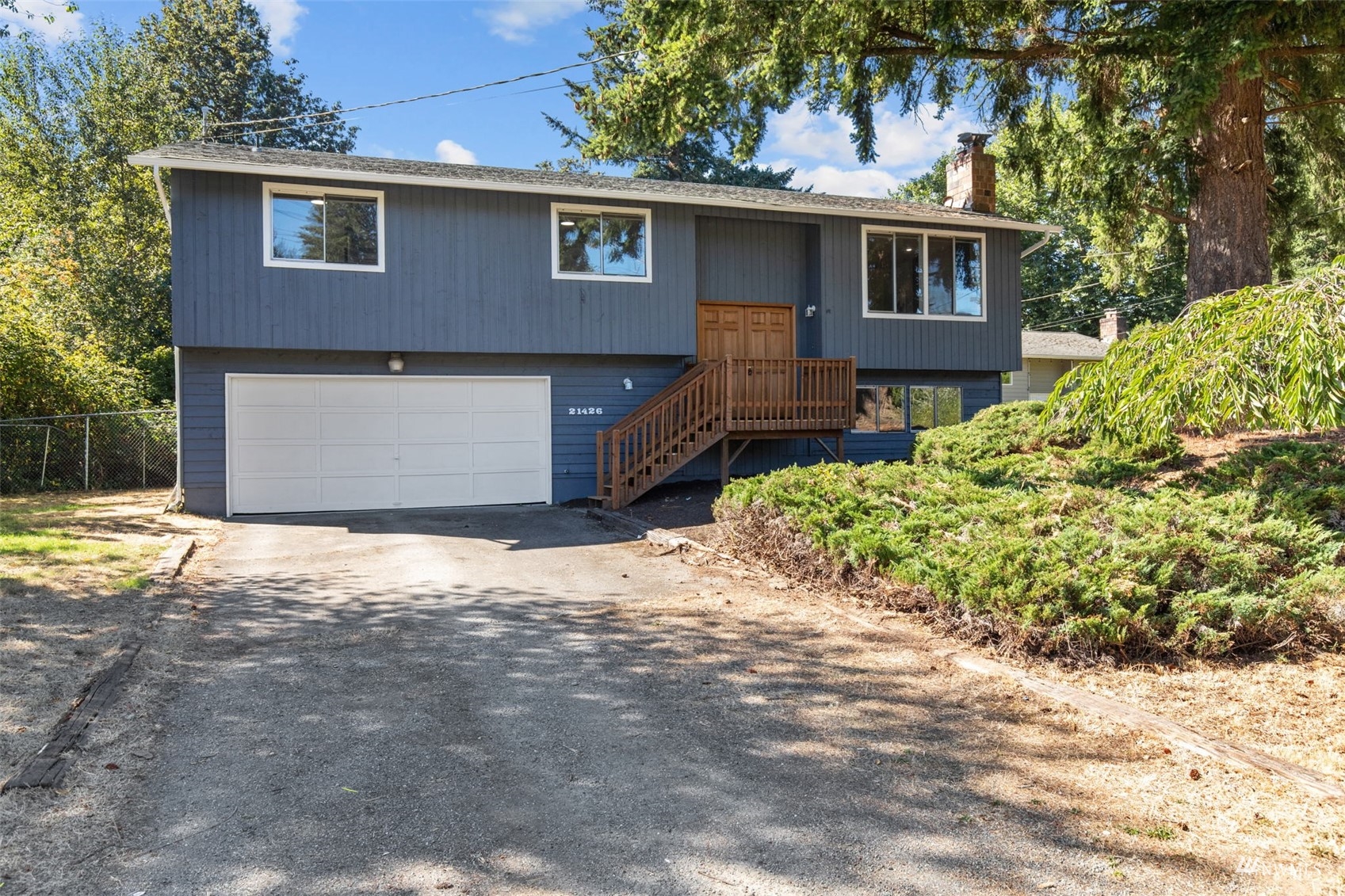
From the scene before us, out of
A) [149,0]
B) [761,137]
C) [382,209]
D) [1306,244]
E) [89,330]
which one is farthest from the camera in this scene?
[149,0]

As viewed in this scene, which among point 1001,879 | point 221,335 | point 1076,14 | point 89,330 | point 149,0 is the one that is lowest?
point 1001,879

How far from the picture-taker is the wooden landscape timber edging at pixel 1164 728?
11.0ft

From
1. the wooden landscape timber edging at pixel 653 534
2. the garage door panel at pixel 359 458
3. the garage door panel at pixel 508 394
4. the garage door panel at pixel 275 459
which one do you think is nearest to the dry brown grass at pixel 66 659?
the garage door panel at pixel 275 459

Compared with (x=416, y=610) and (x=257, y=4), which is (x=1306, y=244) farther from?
(x=257, y=4)

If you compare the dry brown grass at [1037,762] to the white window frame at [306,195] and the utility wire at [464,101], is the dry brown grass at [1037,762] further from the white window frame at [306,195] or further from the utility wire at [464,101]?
the utility wire at [464,101]

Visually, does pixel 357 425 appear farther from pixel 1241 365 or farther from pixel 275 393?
pixel 1241 365

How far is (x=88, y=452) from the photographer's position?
1547 centimetres

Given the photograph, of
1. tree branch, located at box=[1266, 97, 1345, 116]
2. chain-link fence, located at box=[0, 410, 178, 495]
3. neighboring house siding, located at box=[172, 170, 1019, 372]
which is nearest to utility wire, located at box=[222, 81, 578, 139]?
neighboring house siding, located at box=[172, 170, 1019, 372]

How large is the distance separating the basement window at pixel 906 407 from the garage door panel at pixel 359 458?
7.93m

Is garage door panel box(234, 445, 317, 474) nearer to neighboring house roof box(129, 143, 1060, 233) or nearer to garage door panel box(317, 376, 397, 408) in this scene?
garage door panel box(317, 376, 397, 408)

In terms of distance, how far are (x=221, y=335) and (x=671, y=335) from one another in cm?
655

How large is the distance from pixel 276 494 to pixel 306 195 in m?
4.30

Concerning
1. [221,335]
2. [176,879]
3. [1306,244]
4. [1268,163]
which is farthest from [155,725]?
[1306,244]

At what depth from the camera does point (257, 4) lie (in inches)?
1286
